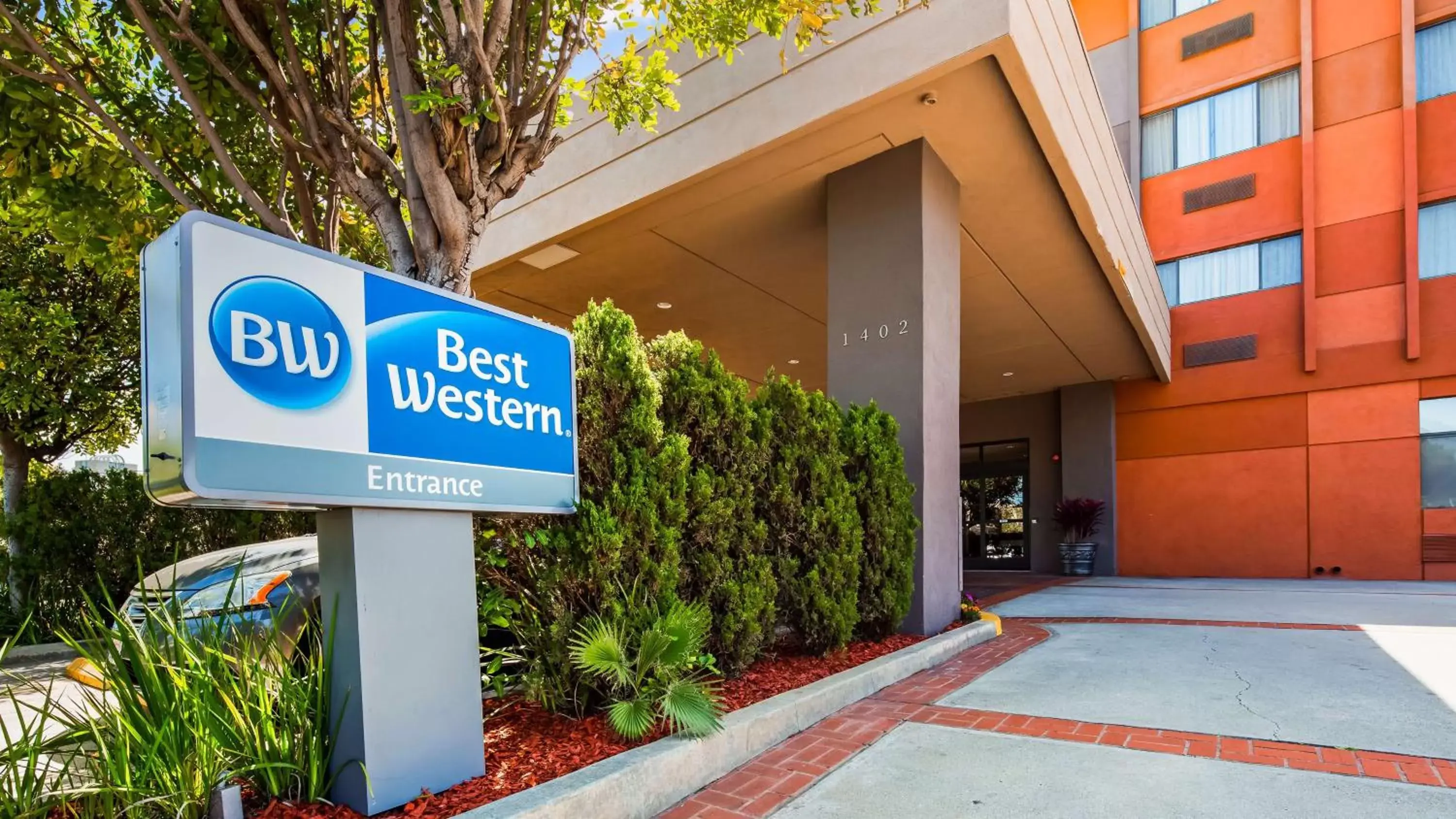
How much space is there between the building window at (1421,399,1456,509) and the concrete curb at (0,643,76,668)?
1844 cm

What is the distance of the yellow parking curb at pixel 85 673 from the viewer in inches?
104

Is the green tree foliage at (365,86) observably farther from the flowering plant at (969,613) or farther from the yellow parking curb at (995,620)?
the yellow parking curb at (995,620)

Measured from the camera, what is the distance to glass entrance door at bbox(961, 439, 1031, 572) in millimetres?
17781

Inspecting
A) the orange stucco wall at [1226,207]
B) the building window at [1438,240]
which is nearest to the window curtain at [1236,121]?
the orange stucco wall at [1226,207]

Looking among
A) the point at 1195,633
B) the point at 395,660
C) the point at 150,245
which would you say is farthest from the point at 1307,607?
the point at 150,245

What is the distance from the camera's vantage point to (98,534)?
7.88 metres

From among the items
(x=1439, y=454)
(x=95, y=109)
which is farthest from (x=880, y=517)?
(x=1439, y=454)

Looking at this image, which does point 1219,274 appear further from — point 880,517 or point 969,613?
Result: point 880,517

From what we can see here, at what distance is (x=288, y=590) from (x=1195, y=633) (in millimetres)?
7131

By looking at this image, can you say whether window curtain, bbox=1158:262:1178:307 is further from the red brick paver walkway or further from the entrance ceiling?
the red brick paver walkway

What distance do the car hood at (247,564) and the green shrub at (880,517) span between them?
348 cm

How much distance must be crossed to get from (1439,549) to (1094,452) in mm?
5485

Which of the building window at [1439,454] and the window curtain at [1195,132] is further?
the window curtain at [1195,132]

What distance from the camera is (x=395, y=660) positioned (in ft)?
8.50
